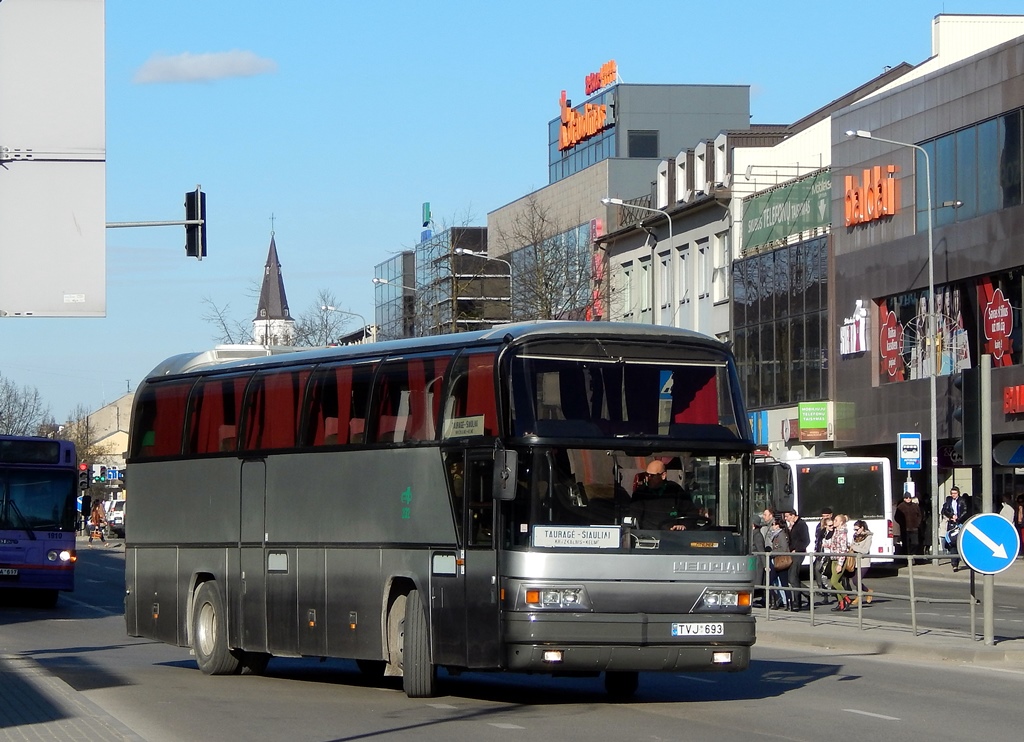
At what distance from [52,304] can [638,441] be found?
15.7ft

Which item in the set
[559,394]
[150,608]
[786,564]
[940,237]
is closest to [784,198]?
[940,237]

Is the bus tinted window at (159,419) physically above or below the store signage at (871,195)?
below

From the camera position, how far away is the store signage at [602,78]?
9819 centimetres

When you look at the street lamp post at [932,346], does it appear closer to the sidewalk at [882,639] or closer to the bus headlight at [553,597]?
the sidewalk at [882,639]

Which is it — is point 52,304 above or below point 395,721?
above

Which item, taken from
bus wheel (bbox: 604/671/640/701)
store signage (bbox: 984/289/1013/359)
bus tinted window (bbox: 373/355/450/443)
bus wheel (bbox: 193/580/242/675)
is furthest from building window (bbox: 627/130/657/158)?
bus wheel (bbox: 604/671/640/701)

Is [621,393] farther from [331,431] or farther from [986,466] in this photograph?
[986,466]

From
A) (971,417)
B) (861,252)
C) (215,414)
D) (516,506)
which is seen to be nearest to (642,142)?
(861,252)

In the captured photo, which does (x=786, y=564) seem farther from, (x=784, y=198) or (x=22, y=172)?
(x=784, y=198)

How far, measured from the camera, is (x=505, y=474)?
14.5 meters

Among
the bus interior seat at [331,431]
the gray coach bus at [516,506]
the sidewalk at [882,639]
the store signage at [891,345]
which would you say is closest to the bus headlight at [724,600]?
the gray coach bus at [516,506]

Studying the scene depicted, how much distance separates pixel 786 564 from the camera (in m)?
29.0

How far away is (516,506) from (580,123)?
279ft

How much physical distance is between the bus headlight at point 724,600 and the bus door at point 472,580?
1.70 meters
